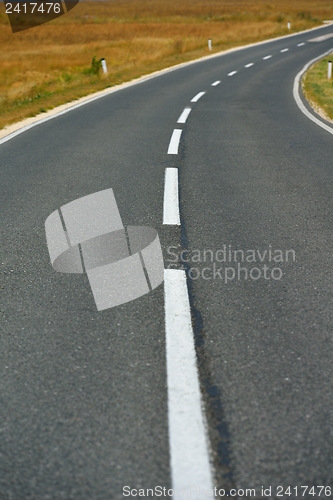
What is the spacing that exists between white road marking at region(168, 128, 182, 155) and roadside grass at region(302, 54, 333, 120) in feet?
12.9

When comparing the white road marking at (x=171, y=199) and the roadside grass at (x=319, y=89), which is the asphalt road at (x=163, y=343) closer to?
the white road marking at (x=171, y=199)

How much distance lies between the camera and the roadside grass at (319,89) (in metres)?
14.3

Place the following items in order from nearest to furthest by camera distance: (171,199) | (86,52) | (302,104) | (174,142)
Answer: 1. (171,199)
2. (174,142)
3. (302,104)
4. (86,52)

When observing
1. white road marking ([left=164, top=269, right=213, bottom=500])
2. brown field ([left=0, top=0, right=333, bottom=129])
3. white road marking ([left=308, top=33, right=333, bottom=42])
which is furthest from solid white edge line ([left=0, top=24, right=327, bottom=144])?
white road marking ([left=308, top=33, right=333, bottom=42])

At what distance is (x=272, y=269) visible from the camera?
172 inches

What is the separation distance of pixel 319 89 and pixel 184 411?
1677 cm

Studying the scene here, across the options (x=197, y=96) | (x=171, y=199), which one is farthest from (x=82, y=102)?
(x=171, y=199)

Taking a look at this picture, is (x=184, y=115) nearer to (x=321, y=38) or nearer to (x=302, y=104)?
(x=302, y=104)

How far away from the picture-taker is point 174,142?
402 inches

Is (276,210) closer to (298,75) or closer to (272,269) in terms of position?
(272,269)

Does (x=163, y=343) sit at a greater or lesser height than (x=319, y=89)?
greater

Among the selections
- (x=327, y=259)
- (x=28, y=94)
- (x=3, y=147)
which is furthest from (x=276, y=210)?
(x=28, y=94)

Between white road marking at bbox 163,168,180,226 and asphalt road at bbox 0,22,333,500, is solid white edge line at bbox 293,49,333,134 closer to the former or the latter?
asphalt road at bbox 0,22,333,500

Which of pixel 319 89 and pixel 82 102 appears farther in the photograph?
pixel 319 89
